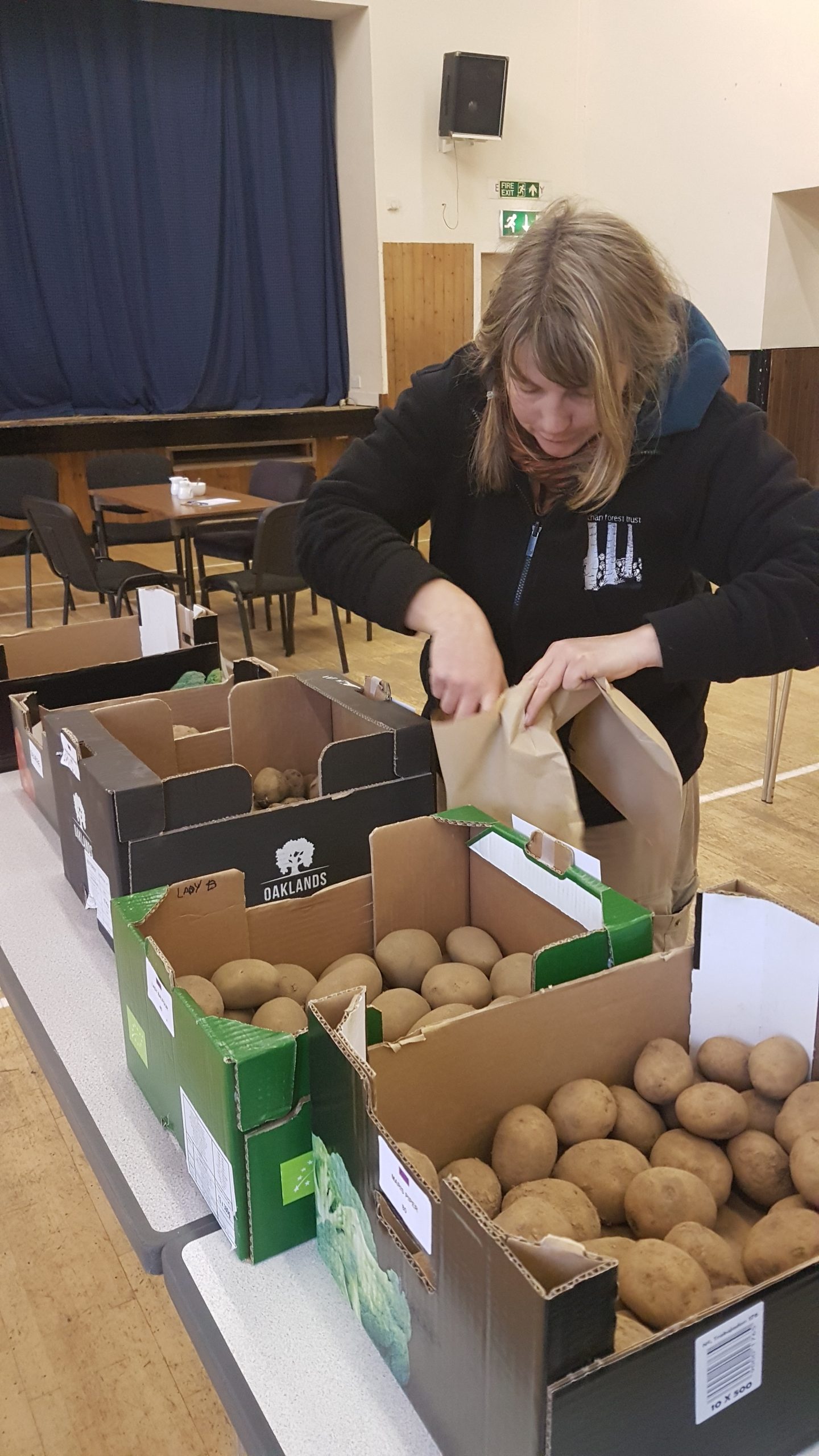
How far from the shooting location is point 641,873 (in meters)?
1.41

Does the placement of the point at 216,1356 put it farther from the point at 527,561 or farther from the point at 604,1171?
the point at 527,561

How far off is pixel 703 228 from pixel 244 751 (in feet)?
27.7

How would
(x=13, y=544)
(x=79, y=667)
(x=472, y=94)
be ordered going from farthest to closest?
(x=472, y=94)
(x=13, y=544)
(x=79, y=667)

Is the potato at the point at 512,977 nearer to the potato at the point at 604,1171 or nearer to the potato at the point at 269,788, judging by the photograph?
the potato at the point at 604,1171

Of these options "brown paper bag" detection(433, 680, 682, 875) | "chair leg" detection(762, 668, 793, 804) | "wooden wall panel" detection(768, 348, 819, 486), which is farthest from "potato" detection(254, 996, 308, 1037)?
"wooden wall panel" detection(768, 348, 819, 486)

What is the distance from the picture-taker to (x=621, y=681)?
4.48 feet

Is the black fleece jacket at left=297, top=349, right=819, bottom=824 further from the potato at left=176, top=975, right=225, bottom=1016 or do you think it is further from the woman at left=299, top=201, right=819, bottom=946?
the potato at left=176, top=975, right=225, bottom=1016

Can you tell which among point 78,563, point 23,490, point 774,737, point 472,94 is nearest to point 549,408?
point 774,737

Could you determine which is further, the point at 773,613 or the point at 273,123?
the point at 273,123

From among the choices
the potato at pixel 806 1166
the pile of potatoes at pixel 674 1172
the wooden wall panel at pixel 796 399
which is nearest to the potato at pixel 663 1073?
the pile of potatoes at pixel 674 1172

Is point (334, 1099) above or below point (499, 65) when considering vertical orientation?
below

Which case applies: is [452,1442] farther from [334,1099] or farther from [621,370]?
[621,370]

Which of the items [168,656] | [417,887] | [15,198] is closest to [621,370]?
[417,887]

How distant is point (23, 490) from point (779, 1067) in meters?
6.43
